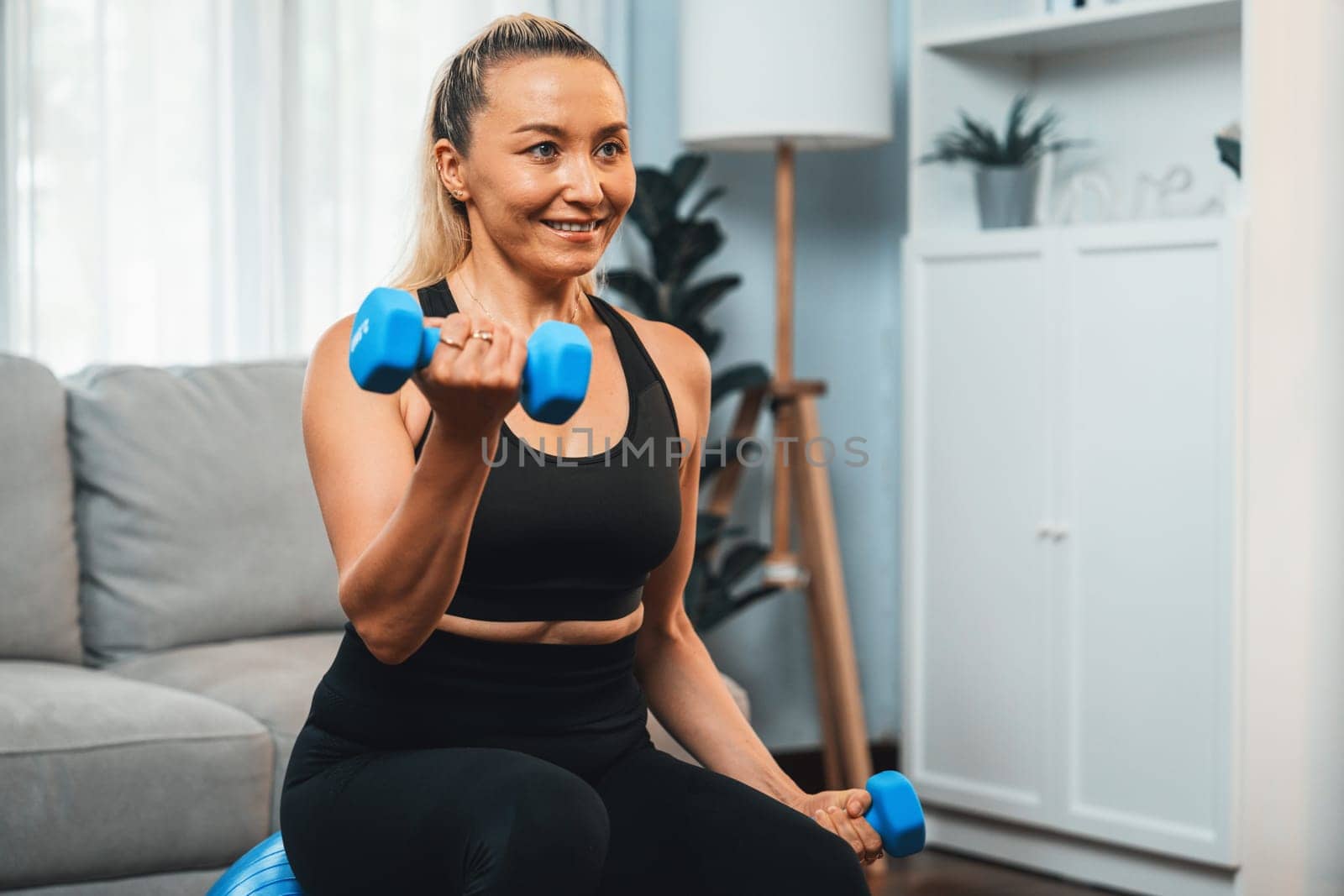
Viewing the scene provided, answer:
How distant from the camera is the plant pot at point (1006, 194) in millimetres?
2812

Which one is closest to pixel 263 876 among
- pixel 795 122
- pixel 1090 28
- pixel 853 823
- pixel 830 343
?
pixel 853 823

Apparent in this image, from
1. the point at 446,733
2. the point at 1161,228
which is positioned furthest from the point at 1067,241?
the point at 446,733

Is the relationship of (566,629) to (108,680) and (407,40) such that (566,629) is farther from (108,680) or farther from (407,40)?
(407,40)

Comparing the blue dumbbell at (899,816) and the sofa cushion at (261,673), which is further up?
the blue dumbbell at (899,816)

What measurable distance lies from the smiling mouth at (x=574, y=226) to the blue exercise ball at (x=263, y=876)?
56cm

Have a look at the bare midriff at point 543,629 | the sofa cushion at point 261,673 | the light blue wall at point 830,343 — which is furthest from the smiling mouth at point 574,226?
the light blue wall at point 830,343

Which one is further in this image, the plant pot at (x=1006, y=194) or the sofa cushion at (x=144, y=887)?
the plant pot at (x=1006, y=194)

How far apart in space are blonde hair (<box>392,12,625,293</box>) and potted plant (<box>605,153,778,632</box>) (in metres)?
1.51

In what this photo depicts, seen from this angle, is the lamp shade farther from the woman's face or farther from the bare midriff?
the bare midriff

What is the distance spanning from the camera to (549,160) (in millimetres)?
1229

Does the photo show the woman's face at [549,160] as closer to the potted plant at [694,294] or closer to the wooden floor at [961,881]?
the potted plant at [694,294]

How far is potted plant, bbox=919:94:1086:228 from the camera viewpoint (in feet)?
9.23

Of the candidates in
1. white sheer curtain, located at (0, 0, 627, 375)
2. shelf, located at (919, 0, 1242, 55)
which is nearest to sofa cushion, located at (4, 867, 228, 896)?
white sheer curtain, located at (0, 0, 627, 375)

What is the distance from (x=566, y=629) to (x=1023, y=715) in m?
1.73
